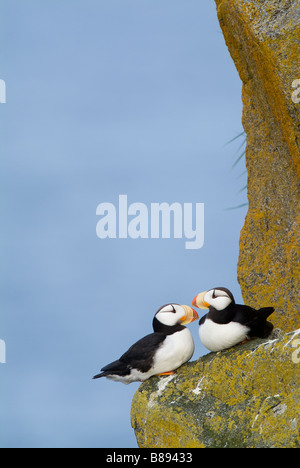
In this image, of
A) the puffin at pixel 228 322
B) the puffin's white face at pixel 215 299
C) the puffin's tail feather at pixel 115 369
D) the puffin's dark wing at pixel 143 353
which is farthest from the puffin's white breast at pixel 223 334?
the puffin's tail feather at pixel 115 369

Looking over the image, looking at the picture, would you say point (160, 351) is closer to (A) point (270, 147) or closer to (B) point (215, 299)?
(B) point (215, 299)

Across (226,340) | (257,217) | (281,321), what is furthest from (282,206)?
(226,340)

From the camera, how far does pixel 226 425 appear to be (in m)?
7.11

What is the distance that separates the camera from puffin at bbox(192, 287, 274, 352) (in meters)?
7.62

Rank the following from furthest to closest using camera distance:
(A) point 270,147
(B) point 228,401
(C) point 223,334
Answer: (A) point 270,147
(C) point 223,334
(B) point 228,401

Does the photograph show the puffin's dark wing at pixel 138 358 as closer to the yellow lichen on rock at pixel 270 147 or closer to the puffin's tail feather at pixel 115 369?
the puffin's tail feather at pixel 115 369

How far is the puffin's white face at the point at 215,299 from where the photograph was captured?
7664mm

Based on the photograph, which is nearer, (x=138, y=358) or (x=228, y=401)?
(x=228, y=401)

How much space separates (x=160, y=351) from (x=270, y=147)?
7.19 ft

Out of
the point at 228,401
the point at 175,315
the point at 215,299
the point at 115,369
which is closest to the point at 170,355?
the point at 175,315

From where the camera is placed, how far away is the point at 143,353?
7.75 metres

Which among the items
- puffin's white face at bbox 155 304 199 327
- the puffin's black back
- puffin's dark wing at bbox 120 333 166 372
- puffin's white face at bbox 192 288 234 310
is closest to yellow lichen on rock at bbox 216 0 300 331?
the puffin's black back

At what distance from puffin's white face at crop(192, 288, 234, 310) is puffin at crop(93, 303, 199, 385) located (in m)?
0.16

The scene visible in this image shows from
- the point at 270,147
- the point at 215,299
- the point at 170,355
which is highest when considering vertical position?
the point at 270,147
